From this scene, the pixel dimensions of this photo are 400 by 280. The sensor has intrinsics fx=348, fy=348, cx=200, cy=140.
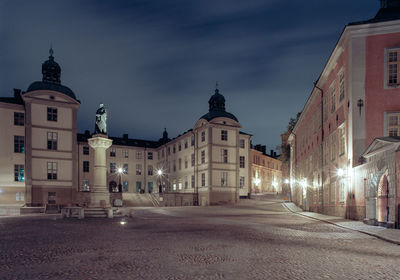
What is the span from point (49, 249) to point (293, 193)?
1678 inches

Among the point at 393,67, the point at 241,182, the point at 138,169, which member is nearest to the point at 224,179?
the point at 241,182

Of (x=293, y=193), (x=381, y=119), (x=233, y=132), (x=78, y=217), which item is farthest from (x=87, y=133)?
(x=381, y=119)

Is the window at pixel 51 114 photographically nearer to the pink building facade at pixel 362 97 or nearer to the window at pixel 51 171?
the window at pixel 51 171

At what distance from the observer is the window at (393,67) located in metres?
19.8

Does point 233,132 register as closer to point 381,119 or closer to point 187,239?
point 381,119

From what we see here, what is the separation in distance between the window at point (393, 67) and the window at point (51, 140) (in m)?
35.4

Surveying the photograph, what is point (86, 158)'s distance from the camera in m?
60.4

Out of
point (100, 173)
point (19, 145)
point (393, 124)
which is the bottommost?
point (100, 173)

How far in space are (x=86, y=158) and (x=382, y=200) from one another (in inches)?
2067

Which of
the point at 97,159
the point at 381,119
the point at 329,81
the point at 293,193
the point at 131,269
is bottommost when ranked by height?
the point at 293,193

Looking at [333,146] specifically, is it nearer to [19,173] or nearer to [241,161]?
[241,161]

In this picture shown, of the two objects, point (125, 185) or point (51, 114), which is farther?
point (125, 185)

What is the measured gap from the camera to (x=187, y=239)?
1165 cm

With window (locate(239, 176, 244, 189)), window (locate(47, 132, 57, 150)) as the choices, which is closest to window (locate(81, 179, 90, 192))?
window (locate(47, 132, 57, 150))
